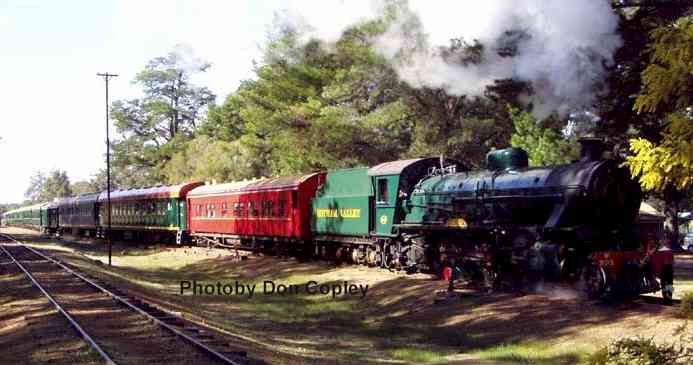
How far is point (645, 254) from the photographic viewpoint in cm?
1481

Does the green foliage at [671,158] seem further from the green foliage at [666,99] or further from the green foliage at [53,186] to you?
the green foliage at [53,186]

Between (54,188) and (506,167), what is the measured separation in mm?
167102

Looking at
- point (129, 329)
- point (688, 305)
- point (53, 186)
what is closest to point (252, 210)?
point (129, 329)

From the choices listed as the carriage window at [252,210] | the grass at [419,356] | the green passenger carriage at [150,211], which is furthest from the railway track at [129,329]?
the green passenger carriage at [150,211]

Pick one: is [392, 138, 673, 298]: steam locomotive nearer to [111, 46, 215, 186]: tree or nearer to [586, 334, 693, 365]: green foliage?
[586, 334, 693, 365]: green foliage

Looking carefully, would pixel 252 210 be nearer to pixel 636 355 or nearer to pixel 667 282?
pixel 667 282

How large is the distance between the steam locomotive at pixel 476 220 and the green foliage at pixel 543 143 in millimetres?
6352

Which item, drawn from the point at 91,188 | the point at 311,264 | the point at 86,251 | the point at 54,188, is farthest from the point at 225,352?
the point at 54,188

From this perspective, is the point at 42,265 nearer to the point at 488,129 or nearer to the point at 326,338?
the point at 326,338

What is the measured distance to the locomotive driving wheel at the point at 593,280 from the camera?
1441 centimetres

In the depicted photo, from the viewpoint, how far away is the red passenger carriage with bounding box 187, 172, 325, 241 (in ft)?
89.4

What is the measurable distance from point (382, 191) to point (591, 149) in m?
7.83

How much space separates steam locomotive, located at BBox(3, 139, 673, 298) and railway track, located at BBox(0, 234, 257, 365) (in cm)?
731

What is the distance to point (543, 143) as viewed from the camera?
26625mm
